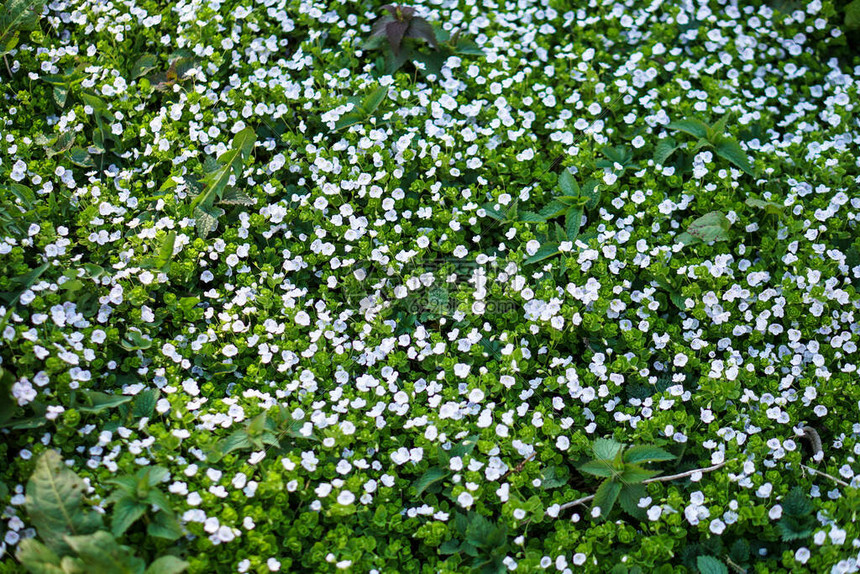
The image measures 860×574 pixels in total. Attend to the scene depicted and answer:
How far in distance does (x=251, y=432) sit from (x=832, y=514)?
8.15 ft

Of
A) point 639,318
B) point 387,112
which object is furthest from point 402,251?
point 639,318

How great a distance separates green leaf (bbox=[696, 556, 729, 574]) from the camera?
314 centimetres

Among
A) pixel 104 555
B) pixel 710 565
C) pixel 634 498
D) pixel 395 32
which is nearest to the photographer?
pixel 104 555

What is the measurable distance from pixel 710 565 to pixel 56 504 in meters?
2.62

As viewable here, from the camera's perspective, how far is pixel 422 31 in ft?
15.8

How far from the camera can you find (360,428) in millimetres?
3533

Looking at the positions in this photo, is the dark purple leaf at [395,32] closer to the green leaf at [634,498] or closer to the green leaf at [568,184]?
the green leaf at [568,184]

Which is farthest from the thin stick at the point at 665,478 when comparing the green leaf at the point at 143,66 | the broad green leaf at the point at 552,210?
the green leaf at the point at 143,66

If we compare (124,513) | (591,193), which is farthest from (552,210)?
(124,513)

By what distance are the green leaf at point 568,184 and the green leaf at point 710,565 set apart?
199 centimetres

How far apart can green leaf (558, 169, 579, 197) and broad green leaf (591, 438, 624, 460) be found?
4.70ft

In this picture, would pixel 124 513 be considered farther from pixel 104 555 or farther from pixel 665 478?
pixel 665 478

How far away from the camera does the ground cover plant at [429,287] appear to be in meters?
3.24

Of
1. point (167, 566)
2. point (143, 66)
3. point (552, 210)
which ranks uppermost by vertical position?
point (143, 66)
